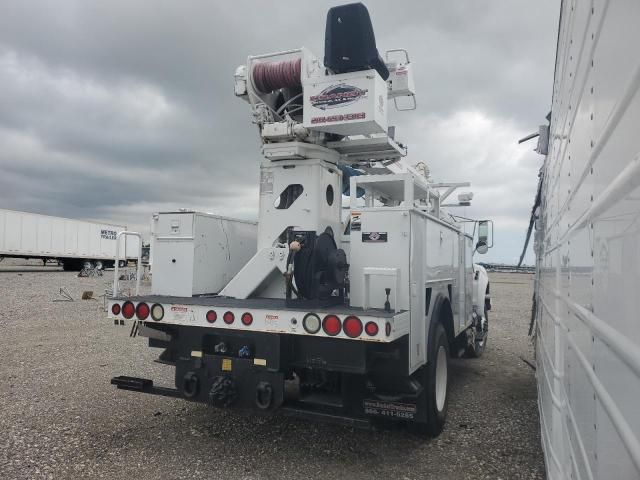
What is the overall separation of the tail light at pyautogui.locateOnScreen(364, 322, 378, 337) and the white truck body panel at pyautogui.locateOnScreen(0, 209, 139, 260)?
92.9 feet

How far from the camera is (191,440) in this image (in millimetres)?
4656

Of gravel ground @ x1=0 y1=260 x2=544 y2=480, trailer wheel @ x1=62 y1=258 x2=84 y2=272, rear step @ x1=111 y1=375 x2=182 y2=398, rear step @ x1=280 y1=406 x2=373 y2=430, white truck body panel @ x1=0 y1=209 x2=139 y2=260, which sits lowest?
gravel ground @ x1=0 y1=260 x2=544 y2=480

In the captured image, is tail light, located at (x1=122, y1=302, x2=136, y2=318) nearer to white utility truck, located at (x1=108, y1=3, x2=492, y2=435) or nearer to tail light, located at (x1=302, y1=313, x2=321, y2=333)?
Answer: white utility truck, located at (x1=108, y1=3, x2=492, y2=435)

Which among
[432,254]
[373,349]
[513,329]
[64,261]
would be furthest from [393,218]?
[64,261]

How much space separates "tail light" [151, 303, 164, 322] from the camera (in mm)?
4414

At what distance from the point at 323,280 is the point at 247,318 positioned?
735 mm

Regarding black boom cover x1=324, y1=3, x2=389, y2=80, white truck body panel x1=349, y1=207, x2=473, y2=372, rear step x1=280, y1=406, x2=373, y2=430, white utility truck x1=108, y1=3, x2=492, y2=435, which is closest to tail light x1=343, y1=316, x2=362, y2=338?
white utility truck x1=108, y1=3, x2=492, y2=435

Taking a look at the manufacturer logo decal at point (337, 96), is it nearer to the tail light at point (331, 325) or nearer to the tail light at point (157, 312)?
the tail light at point (331, 325)

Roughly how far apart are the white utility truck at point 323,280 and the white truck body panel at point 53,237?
26344mm

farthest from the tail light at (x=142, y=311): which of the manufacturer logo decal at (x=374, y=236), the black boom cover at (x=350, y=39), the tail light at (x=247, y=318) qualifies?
the black boom cover at (x=350, y=39)

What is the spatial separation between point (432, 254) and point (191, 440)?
2914mm

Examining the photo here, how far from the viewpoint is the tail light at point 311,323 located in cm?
381

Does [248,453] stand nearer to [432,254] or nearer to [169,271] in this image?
[169,271]

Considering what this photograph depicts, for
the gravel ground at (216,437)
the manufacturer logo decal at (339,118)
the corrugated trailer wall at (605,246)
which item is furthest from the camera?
the manufacturer logo decal at (339,118)
